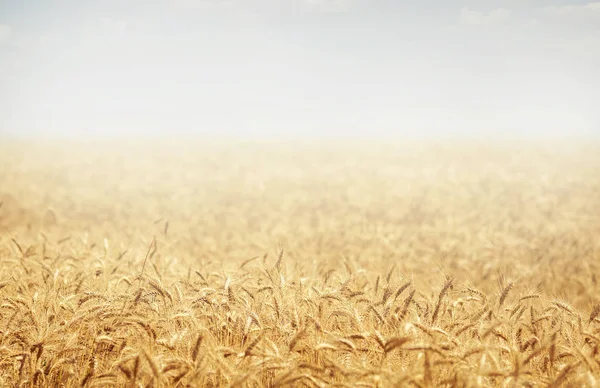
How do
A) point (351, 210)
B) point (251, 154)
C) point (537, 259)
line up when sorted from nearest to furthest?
1. point (537, 259)
2. point (351, 210)
3. point (251, 154)

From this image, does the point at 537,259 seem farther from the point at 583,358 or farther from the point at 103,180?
the point at 103,180

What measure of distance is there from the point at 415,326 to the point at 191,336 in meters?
1.26


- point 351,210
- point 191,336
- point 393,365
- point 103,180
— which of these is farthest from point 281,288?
point 103,180

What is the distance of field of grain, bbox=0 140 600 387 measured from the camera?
1879mm

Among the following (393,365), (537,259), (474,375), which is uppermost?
(474,375)

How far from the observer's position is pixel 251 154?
76.7ft

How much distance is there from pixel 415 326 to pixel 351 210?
819 centimetres

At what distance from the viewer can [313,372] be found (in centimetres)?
183

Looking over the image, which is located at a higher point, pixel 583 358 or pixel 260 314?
pixel 583 358

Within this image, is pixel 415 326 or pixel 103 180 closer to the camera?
pixel 415 326

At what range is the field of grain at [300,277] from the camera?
1879mm

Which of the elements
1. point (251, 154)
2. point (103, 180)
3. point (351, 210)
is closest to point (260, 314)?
point (351, 210)

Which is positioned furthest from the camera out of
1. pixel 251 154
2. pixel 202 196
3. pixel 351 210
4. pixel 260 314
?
pixel 251 154

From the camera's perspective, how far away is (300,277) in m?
3.41
